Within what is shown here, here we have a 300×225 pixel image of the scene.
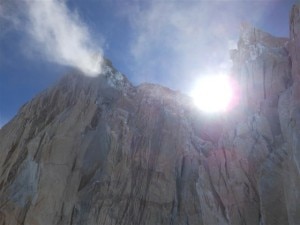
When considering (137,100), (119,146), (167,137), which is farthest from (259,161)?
(137,100)

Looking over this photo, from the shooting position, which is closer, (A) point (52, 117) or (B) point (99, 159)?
(B) point (99, 159)

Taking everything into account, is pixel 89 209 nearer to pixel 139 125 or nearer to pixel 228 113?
pixel 139 125

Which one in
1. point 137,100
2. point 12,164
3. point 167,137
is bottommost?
point 12,164

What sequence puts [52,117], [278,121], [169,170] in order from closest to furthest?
[278,121]
[169,170]
[52,117]

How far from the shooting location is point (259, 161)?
3919 cm

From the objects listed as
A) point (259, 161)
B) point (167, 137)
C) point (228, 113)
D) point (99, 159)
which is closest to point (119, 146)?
point (99, 159)

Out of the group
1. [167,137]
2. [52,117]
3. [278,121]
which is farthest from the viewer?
[52,117]

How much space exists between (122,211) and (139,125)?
43.6 feet

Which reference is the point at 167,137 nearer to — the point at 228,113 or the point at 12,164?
the point at 228,113

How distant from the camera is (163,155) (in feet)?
161

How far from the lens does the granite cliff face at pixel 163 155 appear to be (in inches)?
1490

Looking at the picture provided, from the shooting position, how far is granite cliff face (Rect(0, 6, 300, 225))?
3784 centimetres

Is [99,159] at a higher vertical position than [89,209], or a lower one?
higher

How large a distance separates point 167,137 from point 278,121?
16.7 metres
